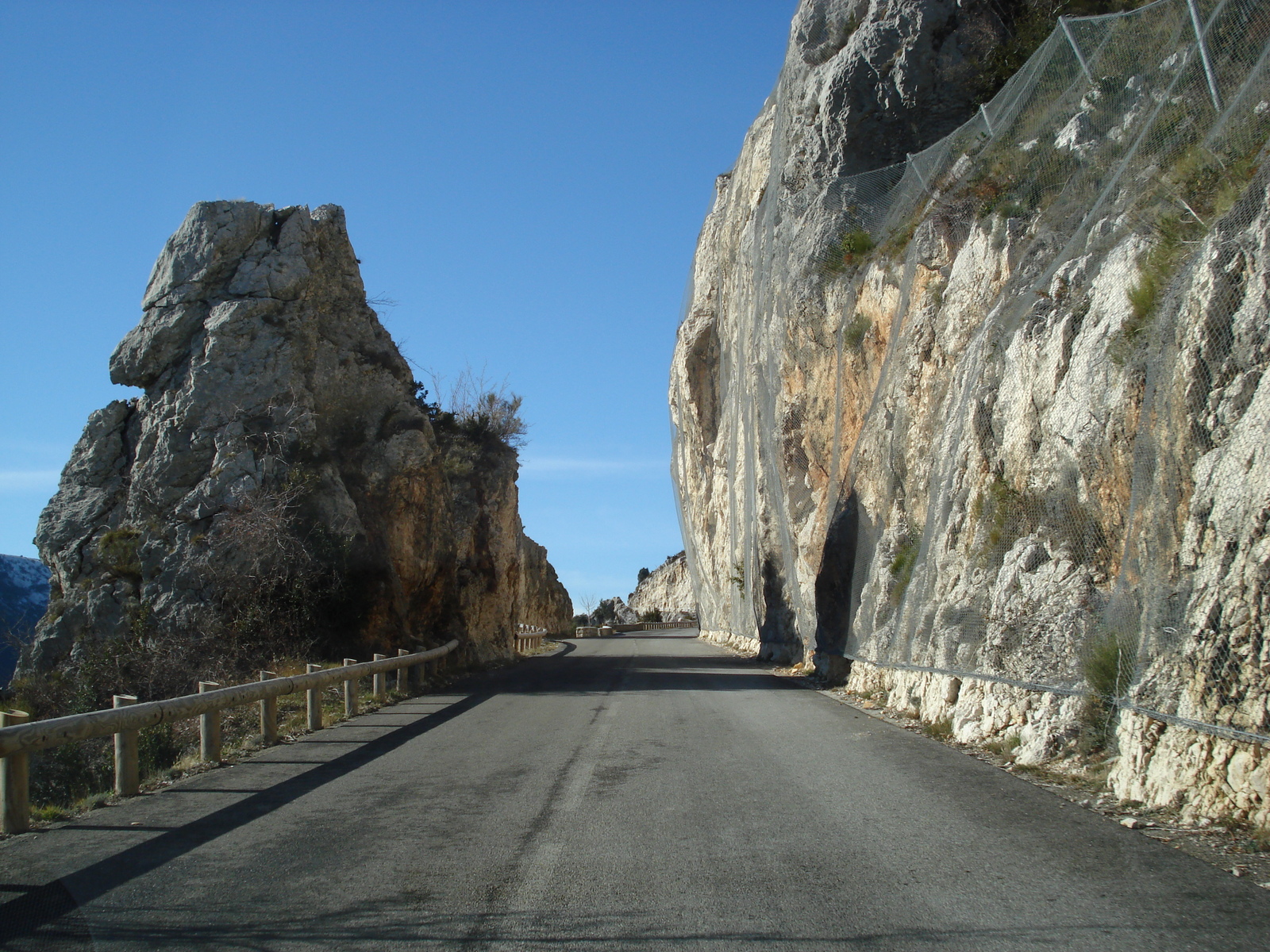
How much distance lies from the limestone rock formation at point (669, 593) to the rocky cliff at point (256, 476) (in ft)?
221

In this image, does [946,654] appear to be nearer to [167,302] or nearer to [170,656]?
[170,656]

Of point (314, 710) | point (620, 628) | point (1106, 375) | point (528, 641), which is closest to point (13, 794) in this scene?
point (314, 710)

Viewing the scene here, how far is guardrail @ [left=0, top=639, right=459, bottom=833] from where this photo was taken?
6332 millimetres

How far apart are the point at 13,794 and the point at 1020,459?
10.0 meters

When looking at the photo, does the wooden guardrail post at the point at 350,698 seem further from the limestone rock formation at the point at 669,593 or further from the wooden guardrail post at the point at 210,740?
the limestone rock formation at the point at 669,593

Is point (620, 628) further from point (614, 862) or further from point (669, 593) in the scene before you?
point (614, 862)

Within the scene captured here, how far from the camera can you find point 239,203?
22594mm

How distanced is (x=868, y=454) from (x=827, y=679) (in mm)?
4424

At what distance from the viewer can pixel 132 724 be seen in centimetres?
764

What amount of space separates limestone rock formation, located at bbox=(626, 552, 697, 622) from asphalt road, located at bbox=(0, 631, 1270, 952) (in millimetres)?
81144

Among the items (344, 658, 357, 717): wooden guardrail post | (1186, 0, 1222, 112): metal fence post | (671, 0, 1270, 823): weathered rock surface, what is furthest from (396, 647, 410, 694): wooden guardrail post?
(1186, 0, 1222, 112): metal fence post

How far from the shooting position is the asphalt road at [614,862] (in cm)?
426

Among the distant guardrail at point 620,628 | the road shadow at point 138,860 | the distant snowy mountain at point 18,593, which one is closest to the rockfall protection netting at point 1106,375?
the road shadow at point 138,860

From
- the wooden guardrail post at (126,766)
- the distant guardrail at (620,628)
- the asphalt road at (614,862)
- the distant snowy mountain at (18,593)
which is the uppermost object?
the distant snowy mountain at (18,593)
